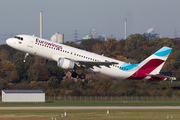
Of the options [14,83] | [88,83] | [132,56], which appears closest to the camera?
[88,83]

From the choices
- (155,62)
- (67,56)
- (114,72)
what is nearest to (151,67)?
(155,62)

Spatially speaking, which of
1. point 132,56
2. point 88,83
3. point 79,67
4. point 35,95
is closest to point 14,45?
point 79,67

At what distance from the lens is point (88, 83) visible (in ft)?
363

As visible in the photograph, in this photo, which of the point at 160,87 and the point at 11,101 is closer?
the point at 160,87

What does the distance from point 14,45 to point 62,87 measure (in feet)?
201

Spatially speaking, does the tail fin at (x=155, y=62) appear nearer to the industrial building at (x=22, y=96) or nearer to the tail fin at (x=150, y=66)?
the tail fin at (x=150, y=66)

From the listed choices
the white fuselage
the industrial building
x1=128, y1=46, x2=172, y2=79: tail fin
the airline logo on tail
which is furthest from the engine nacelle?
the industrial building

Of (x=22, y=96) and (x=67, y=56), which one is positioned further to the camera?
(x=22, y=96)

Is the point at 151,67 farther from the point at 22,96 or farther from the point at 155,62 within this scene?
the point at 22,96

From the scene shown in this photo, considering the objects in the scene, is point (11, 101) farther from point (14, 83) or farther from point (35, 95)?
point (14, 83)

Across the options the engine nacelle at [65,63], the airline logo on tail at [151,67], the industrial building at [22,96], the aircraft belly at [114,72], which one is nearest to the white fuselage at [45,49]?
the engine nacelle at [65,63]

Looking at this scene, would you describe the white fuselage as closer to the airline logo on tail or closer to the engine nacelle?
the engine nacelle

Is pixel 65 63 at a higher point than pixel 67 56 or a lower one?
lower

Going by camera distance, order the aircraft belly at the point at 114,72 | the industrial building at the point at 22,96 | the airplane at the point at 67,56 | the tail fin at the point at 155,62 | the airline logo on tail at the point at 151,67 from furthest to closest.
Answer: the industrial building at the point at 22,96
the tail fin at the point at 155,62
the airline logo on tail at the point at 151,67
the aircraft belly at the point at 114,72
the airplane at the point at 67,56
